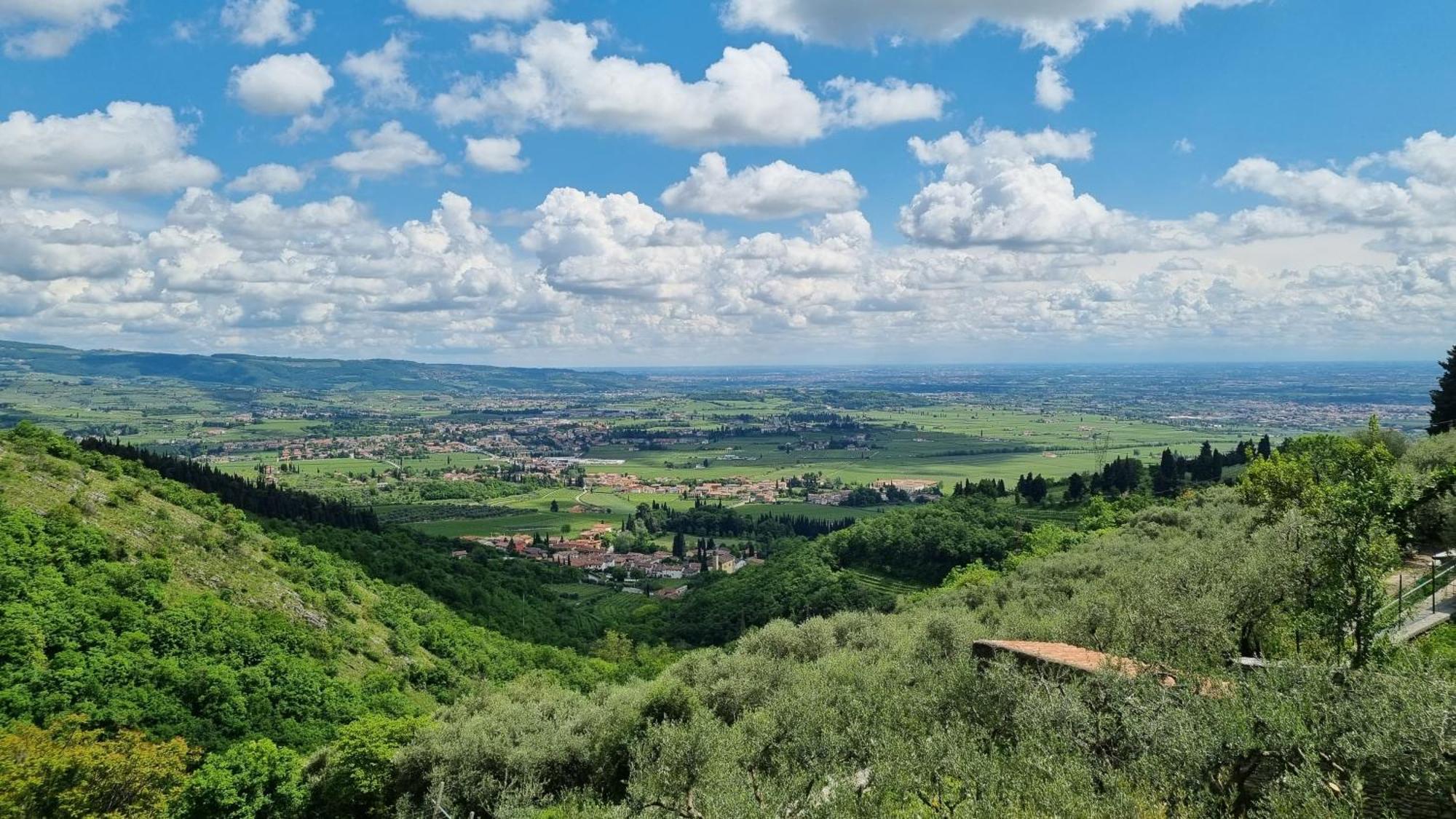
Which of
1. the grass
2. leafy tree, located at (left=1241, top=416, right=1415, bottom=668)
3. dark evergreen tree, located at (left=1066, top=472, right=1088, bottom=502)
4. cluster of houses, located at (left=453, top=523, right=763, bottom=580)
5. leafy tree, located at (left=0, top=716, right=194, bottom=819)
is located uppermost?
leafy tree, located at (left=1241, top=416, right=1415, bottom=668)

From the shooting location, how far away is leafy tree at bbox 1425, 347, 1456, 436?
192 feet

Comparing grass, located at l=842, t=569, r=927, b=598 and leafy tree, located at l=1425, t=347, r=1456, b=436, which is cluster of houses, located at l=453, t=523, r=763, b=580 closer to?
grass, located at l=842, t=569, r=927, b=598

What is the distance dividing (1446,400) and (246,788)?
87555mm

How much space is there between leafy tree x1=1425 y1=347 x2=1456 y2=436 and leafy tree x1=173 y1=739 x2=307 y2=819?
264 feet

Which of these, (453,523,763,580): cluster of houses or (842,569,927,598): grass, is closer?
(842,569,927,598): grass

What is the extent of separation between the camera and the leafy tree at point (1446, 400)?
58406mm

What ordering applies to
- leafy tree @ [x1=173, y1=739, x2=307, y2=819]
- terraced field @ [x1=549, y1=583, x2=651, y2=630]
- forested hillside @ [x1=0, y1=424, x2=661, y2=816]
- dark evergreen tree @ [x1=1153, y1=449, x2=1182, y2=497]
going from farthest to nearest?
dark evergreen tree @ [x1=1153, y1=449, x2=1182, y2=497] → terraced field @ [x1=549, y1=583, x2=651, y2=630] → forested hillside @ [x1=0, y1=424, x2=661, y2=816] → leafy tree @ [x1=173, y1=739, x2=307, y2=819]

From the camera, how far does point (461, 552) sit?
110 m

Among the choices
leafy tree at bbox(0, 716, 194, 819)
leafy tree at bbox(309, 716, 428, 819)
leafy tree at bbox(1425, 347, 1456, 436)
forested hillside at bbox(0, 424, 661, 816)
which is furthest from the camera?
leafy tree at bbox(1425, 347, 1456, 436)

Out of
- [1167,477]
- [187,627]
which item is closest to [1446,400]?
[1167,477]

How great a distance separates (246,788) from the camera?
27.6m

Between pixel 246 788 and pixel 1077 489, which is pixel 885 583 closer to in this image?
pixel 1077 489

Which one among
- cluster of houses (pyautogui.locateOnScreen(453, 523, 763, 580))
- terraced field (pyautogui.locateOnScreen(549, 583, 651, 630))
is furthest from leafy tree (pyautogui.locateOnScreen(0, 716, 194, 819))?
cluster of houses (pyautogui.locateOnScreen(453, 523, 763, 580))

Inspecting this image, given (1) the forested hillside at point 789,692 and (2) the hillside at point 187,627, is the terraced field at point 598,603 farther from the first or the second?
(1) the forested hillside at point 789,692
